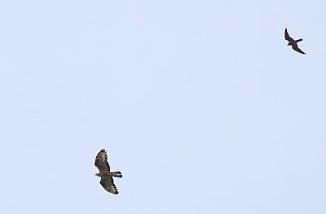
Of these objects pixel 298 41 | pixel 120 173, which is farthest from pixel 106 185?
pixel 298 41

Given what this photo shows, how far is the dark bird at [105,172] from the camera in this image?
52878mm

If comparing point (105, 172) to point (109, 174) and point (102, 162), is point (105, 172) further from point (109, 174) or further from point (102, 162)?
point (102, 162)

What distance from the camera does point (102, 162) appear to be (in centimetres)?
5309

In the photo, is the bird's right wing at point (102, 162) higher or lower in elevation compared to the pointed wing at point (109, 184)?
higher

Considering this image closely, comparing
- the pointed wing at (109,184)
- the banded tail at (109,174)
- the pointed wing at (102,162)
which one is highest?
the pointed wing at (102,162)

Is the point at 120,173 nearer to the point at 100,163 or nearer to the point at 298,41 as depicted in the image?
the point at 100,163

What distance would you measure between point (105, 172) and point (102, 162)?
763 mm

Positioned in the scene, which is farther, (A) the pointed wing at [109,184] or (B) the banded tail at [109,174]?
(A) the pointed wing at [109,184]

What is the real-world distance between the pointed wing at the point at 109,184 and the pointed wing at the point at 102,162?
2.21ft

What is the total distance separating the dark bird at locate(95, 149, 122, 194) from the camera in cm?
5288

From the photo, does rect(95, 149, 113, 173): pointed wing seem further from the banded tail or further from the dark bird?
the banded tail

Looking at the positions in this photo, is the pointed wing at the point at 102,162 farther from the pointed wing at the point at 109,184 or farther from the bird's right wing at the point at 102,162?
the pointed wing at the point at 109,184

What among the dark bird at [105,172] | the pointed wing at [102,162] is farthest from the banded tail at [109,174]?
the pointed wing at [102,162]

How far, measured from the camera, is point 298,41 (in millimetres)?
61812
